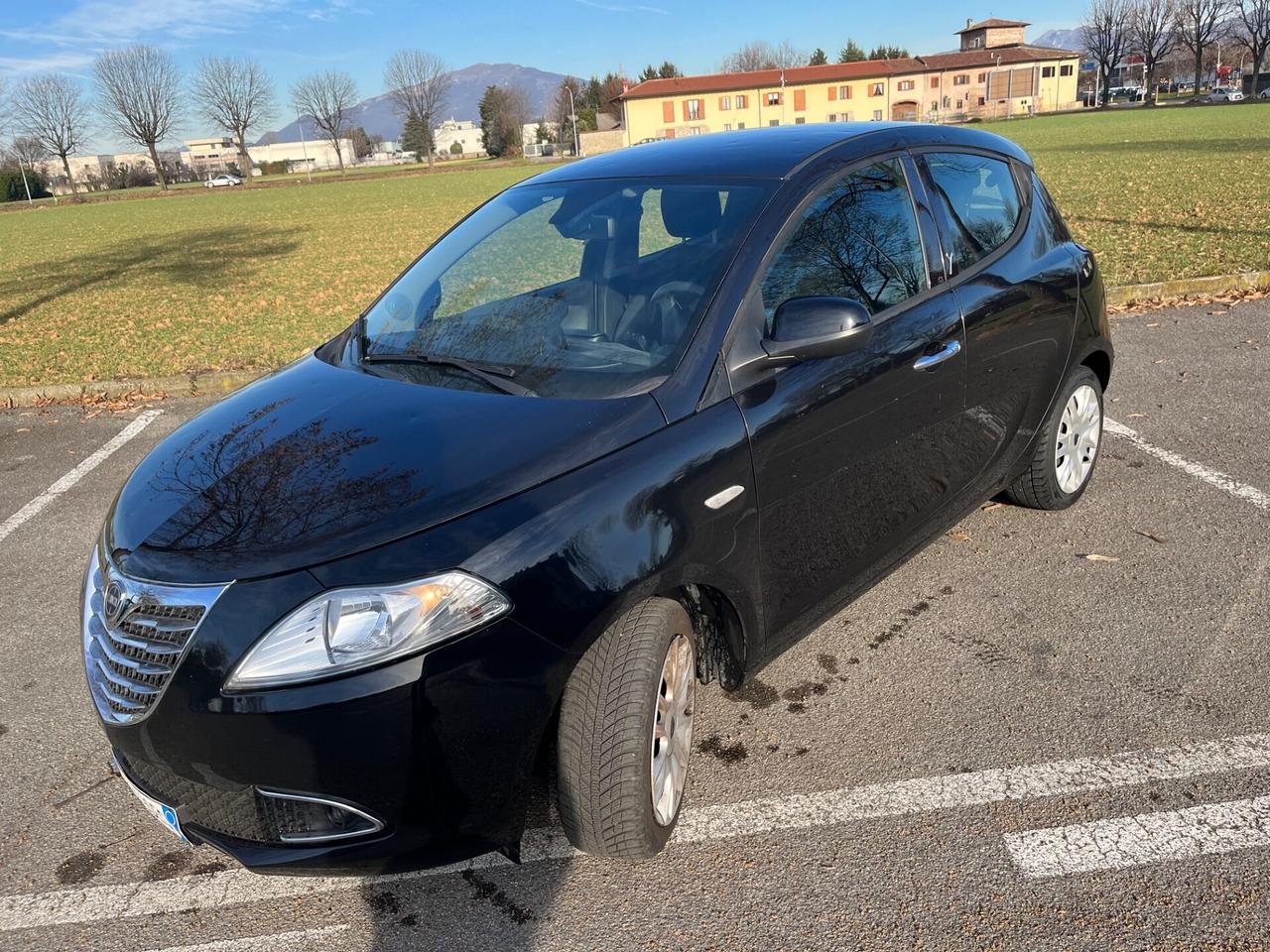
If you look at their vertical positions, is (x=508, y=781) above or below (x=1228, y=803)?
above

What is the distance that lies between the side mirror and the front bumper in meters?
1.05

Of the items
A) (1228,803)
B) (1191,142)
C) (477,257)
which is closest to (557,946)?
(1228,803)

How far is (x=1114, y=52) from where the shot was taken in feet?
361

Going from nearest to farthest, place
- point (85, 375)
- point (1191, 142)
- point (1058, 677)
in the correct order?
point (1058, 677)
point (85, 375)
point (1191, 142)

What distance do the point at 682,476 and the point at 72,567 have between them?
11.4 feet

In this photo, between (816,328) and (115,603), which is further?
(816,328)

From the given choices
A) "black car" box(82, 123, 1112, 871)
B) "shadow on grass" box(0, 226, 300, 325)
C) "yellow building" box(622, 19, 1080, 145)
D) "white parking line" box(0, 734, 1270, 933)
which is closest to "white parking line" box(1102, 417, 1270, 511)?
"black car" box(82, 123, 1112, 871)

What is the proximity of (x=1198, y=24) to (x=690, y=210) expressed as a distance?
4740 inches

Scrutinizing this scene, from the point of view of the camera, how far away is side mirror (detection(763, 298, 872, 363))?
2.55 meters

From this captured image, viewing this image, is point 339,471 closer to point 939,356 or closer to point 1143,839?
point 939,356

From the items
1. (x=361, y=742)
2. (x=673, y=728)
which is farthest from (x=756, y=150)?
(x=361, y=742)

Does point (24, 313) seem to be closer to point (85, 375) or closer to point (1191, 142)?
point (85, 375)

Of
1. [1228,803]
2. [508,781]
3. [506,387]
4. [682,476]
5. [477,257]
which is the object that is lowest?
[1228,803]

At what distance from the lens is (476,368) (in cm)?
276
